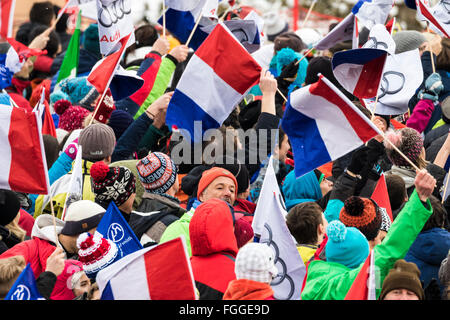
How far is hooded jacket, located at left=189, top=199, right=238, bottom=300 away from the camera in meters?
5.13

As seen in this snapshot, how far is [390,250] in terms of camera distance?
195 inches

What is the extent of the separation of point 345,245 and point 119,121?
3.63 metres

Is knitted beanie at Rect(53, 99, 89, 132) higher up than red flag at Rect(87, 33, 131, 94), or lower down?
lower down

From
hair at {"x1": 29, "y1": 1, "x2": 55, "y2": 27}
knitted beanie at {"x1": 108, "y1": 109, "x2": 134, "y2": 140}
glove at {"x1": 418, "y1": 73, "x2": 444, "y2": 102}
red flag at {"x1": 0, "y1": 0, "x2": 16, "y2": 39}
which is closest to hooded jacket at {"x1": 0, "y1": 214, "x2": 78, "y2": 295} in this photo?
knitted beanie at {"x1": 108, "y1": 109, "x2": 134, "y2": 140}

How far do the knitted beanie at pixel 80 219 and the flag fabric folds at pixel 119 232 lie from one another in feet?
0.80

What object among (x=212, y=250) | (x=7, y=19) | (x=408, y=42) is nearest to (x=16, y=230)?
(x=212, y=250)

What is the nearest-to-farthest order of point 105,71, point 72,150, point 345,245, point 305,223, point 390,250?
1. point 390,250
2. point 345,245
3. point 305,223
4. point 72,150
5. point 105,71

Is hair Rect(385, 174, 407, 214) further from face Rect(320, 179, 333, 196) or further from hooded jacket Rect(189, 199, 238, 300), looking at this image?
hooded jacket Rect(189, 199, 238, 300)

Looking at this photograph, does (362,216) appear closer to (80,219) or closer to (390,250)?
(390,250)

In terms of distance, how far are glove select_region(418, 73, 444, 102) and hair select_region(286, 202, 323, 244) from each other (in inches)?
117

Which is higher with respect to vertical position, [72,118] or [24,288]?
[24,288]
